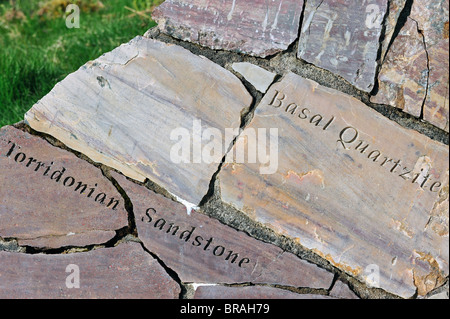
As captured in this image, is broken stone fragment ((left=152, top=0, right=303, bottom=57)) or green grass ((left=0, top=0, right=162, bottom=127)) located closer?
broken stone fragment ((left=152, top=0, right=303, bottom=57))

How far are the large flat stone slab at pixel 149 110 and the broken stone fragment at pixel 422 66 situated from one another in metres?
0.45

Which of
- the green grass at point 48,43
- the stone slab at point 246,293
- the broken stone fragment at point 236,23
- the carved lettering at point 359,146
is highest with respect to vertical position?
the broken stone fragment at point 236,23

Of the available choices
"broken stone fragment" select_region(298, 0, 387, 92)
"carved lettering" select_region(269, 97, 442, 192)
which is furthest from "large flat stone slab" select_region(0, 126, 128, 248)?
"broken stone fragment" select_region(298, 0, 387, 92)

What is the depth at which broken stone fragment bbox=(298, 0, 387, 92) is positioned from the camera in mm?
1638

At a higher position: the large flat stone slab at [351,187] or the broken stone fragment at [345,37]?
the broken stone fragment at [345,37]

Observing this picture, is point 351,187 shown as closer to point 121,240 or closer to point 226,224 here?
point 226,224

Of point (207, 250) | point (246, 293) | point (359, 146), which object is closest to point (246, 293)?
point (246, 293)

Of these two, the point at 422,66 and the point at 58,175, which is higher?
the point at 422,66

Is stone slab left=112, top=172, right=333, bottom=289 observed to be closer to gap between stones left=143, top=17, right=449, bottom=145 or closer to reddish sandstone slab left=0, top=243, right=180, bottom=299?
reddish sandstone slab left=0, top=243, right=180, bottom=299

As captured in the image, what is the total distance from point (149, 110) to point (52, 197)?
41 centimetres

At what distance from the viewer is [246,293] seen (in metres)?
1.67

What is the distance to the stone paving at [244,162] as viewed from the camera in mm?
1633

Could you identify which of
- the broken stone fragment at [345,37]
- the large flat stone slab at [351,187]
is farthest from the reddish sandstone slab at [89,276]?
the broken stone fragment at [345,37]

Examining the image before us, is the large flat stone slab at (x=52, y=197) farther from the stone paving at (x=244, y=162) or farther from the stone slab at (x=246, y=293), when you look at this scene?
the stone slab at (x=246, y=293)
